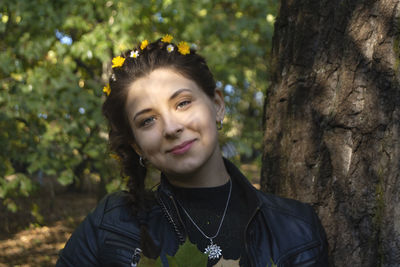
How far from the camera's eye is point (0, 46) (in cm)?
554

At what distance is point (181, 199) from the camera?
189cm

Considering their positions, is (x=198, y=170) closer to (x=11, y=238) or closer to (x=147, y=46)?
(x=147, y=46)

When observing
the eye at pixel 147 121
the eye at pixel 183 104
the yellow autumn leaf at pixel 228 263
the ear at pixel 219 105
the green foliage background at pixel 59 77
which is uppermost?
the green foliage background at pixel 59 77

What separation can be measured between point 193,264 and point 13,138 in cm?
499

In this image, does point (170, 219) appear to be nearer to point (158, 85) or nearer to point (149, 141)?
point (149, 141)

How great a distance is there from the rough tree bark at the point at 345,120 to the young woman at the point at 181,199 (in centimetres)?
13

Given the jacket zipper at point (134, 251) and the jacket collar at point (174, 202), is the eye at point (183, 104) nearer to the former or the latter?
the jacket collar at point (174, 202)

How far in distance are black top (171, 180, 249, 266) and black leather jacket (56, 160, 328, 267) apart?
61 millimetres

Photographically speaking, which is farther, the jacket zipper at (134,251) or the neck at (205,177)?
the neck at (205,177)

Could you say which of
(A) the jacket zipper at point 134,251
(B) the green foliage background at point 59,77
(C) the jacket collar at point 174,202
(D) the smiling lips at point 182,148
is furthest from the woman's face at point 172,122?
(B) the green foliage background at point 59,77

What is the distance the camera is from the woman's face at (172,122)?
170 cm

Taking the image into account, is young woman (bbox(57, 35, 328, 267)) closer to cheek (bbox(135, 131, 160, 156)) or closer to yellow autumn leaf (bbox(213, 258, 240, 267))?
cheek (bbox(135, 131, 160, 156))

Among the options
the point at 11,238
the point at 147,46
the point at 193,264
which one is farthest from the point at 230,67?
the point at 193,264

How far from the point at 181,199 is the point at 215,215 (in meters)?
0.17
